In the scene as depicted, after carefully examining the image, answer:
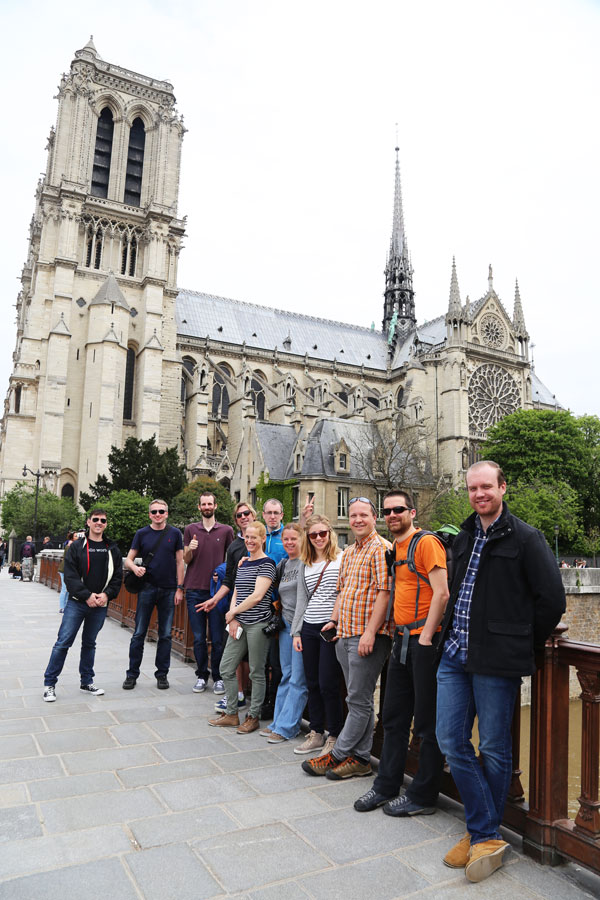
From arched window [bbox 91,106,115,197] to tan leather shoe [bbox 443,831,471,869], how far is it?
5094 centimetres

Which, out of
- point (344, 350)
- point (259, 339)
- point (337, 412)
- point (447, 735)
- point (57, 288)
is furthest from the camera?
point (344, 350)

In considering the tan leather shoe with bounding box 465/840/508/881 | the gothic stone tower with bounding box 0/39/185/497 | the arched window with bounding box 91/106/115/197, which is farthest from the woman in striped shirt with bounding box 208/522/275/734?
the arched window with bounding box 91/106/115/197

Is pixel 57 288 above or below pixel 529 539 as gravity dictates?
above

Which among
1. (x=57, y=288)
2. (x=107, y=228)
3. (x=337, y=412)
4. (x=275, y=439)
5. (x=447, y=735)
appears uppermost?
(x=107, y=228)

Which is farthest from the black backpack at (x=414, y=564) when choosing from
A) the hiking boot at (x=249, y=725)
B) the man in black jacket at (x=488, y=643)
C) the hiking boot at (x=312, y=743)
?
the hiking boot at (x=249, y=725)

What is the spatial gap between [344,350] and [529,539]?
59388 mm

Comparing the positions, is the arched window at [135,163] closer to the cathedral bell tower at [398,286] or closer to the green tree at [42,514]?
the green tree at [42,514]

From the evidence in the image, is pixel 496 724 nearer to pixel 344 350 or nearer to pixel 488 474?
pixel 488 474

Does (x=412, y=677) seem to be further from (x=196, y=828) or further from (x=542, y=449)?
(x=542, y=449)

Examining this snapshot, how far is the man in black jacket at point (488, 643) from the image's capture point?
10.6 ft

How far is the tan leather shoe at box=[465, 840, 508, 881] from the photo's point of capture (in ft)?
10.3

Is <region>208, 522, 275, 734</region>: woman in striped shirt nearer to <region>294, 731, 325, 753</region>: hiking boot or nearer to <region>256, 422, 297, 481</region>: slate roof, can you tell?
<region>294, 731, 325, 753</region>: hiking boot

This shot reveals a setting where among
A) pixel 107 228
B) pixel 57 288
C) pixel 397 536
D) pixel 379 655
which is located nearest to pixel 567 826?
pixel 379 655

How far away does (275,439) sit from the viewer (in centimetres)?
3841
